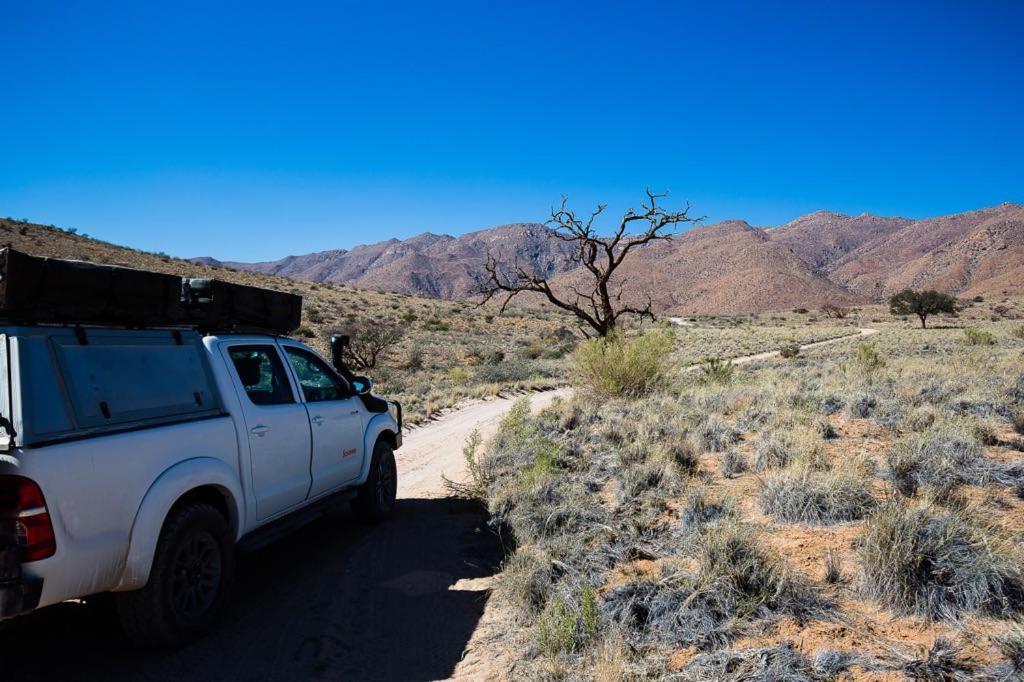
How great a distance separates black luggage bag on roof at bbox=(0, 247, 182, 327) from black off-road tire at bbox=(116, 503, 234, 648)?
1.38 m

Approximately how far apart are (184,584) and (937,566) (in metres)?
4.88

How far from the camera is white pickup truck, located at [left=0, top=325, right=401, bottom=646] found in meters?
3.22

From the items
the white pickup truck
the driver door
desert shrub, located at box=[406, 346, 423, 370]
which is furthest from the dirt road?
desert shrub, located at box=[406, 346, 423, 370]

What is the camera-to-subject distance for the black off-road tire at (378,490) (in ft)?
22.0

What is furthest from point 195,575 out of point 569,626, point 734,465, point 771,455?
point 771,455

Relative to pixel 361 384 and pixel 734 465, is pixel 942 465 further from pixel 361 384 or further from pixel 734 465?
pixel 361 384

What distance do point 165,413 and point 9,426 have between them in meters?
1.05

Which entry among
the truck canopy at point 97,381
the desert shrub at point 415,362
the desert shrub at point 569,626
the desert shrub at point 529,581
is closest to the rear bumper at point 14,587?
the truck canopy at point 97,381

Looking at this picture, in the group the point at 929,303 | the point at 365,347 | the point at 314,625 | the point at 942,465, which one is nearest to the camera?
the point at 314,625

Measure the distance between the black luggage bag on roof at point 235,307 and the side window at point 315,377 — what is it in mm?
313

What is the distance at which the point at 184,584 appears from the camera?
163 inches

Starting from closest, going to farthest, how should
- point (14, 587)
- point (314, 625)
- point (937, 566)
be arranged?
1. point (14, 587)
2. point (937, 566)
3. point (314, 625)

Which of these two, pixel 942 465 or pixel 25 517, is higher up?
pixel 25 517

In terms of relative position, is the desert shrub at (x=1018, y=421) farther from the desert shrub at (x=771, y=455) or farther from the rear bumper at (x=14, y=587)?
the rear bumper at (x=14, y=587)
